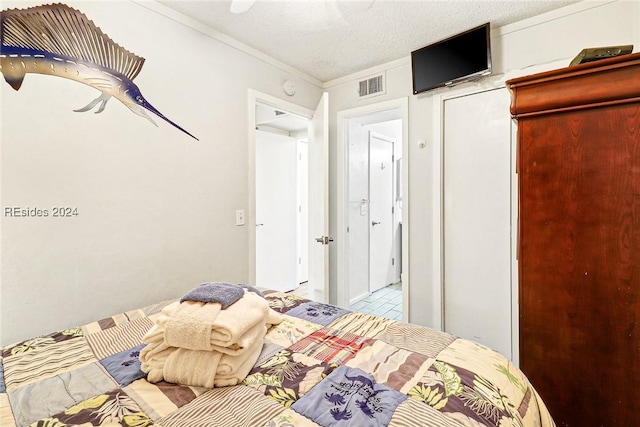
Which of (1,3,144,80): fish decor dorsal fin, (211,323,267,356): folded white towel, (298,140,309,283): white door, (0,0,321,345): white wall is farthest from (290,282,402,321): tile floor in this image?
(1,3,144,80): fish decor dorsal fin

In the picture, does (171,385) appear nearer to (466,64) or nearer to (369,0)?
(369,0)

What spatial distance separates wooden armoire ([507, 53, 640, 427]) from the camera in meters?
0.92

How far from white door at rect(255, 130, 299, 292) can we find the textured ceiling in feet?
4.84

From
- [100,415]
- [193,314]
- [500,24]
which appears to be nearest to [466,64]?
[500,24]

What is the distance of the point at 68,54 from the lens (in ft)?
4.86

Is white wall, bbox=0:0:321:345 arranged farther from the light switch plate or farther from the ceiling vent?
the ceiling vent

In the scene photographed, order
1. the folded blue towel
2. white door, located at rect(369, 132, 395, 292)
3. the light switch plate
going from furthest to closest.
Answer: white door, located at rect(369, 132, 395, 292), the light switch plate, the folded blue towel

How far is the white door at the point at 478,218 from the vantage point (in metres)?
2.13

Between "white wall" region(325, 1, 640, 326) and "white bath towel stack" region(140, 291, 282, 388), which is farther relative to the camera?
"white wall" region(325, 1, 640, 326)

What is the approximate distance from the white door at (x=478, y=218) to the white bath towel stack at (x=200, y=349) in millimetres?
1932

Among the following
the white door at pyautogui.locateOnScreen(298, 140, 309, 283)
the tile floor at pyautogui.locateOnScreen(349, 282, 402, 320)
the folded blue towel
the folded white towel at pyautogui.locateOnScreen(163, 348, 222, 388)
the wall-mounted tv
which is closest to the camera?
the folded white towel at pyautogui.locateOnScreen(163, 348, 222, 388)

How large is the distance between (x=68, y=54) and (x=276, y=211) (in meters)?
2.66

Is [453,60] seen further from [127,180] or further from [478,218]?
[127,180]

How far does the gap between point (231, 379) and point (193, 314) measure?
0.23 m
